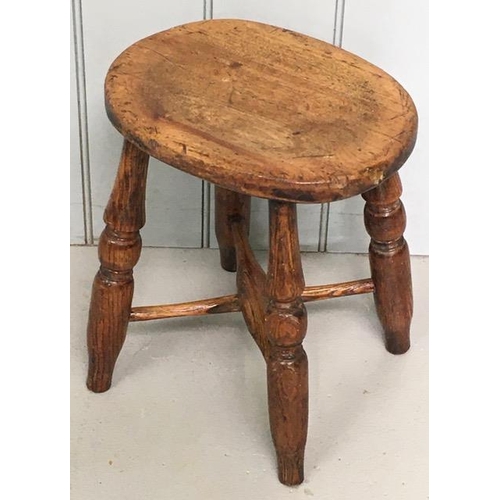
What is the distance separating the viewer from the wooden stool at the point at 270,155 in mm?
932

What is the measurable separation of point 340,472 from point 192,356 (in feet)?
0.89

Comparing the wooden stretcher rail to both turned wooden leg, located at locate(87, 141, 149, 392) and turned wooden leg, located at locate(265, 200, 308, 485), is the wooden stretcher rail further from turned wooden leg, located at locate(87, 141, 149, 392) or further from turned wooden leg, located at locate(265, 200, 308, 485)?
turned wooden leg, located at locate(265, 200, 308, 485)

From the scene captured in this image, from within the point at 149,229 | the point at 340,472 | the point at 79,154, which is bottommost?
A: the point at 340,472

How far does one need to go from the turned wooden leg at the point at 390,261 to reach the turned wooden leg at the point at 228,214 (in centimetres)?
20

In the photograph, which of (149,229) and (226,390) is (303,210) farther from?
(226,390)

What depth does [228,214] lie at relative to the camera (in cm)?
→ 134

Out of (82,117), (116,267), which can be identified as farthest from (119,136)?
(116,267)

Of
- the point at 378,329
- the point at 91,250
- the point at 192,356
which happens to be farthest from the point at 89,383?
the point at 378,329

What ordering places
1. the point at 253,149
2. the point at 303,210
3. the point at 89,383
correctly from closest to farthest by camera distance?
1. the point at 253,149
2. the point at 89,383
3. the point at 303,210

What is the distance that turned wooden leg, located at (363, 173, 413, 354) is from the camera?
1177mm

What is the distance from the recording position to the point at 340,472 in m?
1.13

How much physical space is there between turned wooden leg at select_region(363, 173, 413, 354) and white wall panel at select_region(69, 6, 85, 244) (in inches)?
17.7

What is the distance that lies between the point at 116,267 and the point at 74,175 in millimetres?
319

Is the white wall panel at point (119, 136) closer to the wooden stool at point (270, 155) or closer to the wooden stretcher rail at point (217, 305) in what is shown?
the wooden stool at point (270, 155)
